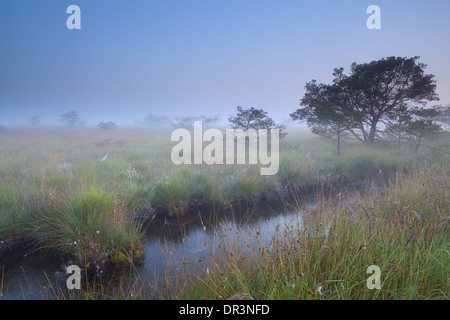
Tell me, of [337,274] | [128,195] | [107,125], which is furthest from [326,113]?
[107,125]

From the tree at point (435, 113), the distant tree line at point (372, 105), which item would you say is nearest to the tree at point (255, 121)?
the distant tree line at point (372, 105)

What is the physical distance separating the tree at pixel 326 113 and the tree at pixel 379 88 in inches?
8.6

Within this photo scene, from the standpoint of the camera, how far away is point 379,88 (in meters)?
14.7

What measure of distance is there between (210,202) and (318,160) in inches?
265

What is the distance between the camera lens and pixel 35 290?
3.59 m

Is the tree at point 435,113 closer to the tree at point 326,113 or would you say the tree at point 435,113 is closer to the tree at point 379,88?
the tree at point 379,88

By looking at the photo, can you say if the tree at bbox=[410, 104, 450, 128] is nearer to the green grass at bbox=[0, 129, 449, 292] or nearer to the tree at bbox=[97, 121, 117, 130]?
the green grass at bbox=[0, 129, 449, 292]

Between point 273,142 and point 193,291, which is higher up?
point 273,142

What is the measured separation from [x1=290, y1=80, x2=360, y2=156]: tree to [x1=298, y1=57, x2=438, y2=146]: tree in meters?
0.22

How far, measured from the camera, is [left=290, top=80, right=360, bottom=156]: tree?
14.0 m

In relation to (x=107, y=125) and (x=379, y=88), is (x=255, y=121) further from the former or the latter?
(x=107, y=125)

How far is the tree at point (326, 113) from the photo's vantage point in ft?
45.9
